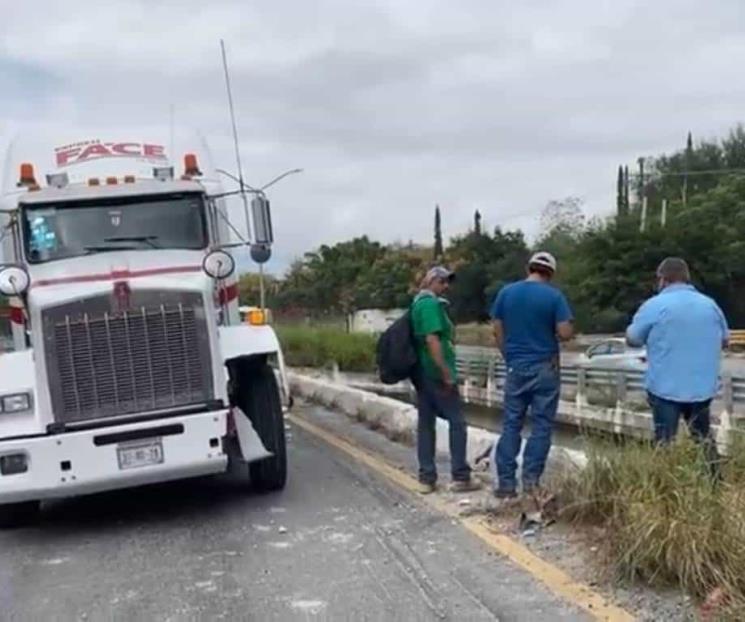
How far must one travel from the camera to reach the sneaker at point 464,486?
8117 mm

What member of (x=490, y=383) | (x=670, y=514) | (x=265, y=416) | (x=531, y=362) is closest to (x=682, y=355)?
(x=531, y=362)

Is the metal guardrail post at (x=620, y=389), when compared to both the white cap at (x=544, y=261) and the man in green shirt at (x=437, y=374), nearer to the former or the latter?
the man in green shirt at (x=437, y=374)

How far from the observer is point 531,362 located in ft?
24.2

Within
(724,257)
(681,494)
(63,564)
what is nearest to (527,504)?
(681,494)

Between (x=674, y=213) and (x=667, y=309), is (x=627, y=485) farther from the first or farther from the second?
(x=674, y=213)

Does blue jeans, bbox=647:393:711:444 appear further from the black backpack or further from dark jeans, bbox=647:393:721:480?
the black backpack

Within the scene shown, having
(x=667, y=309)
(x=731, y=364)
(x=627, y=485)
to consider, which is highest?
(x=667, y=309)

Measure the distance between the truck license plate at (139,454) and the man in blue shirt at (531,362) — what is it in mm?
2473

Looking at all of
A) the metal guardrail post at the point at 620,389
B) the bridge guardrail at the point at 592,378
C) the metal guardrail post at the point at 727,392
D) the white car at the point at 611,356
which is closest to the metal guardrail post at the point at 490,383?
the bridge guardrail at the point at 592,378

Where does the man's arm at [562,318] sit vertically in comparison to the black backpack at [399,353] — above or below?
above

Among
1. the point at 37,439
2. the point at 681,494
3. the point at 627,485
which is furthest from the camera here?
the point at 37,439

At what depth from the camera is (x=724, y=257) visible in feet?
161

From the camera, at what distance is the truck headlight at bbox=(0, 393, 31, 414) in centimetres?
743

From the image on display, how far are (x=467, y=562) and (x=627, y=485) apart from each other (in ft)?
3.40
